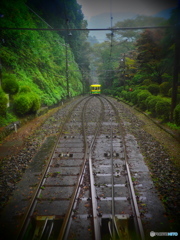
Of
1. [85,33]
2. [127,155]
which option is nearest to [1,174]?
[127,155]

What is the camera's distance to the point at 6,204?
4738 millimetres

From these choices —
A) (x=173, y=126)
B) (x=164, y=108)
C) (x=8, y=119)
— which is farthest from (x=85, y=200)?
(x=164, y=108)

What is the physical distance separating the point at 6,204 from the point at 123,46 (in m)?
55.5

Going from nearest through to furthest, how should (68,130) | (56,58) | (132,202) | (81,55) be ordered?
1. (132,202)
2. (68,130)
3. (56,58)
4. (81,55)

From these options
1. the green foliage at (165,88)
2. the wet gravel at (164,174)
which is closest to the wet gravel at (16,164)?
the wet gravel at (164,174)

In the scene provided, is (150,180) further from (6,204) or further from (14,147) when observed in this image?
(14,147)

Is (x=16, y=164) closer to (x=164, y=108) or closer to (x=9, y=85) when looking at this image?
(x=9, y=85)

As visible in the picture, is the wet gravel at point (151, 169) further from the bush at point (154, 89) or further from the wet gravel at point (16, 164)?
the bush at point (154, 89)

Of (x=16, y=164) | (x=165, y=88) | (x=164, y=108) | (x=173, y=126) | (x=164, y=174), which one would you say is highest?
(x=165, y=88)

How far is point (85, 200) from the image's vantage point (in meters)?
4.84

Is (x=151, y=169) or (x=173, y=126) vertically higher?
(x=173, y=126)

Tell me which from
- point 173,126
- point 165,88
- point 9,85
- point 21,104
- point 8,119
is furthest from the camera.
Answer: point 165,88

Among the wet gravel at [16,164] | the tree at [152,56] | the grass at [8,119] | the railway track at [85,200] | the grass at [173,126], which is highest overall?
the tree at [152,56]

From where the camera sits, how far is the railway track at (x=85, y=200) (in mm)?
3846
